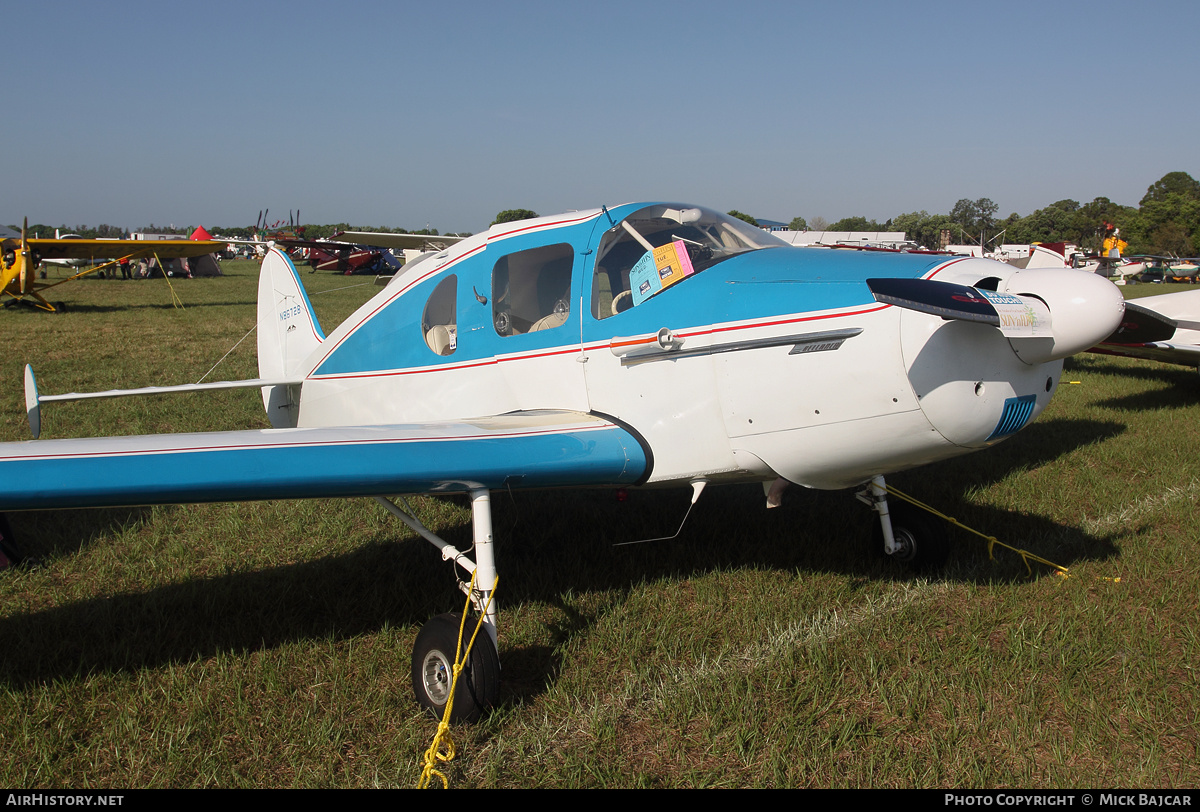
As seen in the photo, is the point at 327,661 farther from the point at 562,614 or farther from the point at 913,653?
the point at 913,653

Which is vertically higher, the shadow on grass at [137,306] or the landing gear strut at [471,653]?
the shadow on grass at [137,306]

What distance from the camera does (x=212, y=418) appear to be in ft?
28.4

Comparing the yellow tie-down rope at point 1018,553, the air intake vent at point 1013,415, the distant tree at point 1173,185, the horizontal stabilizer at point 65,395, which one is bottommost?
the yellow tie-down rope at point 1018,553

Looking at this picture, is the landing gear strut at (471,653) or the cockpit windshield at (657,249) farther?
the cockpit windshield at (657,249)

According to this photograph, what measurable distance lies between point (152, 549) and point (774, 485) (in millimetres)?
4153

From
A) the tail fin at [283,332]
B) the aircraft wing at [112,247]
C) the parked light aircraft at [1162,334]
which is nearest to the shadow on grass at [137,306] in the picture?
the aircraft wing at [112,247]

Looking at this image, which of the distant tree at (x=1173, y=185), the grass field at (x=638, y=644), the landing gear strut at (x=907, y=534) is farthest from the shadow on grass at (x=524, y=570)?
Answer: the distant tree at (x=1173, y=185)

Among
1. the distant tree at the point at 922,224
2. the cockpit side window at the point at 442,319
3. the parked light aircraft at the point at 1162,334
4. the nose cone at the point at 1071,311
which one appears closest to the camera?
the nose cone at the point at 1071,311

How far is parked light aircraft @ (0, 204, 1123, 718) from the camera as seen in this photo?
9.67 feet

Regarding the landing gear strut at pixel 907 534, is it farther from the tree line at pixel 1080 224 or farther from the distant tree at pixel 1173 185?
the distant tree at pixel 1173 185

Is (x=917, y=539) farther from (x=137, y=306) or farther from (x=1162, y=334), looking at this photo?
(x=137, y=306)

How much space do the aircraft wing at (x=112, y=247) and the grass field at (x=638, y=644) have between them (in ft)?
61.9

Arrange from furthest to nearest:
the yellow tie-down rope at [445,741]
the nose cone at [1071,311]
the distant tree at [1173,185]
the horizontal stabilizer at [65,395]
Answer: the distant tree at [1173,185] → the horizontal stabilizer at [65,395] → the nose cone at [1071,311] → the yellow tie-down rope at [445,741]

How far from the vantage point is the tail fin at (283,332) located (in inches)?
266
